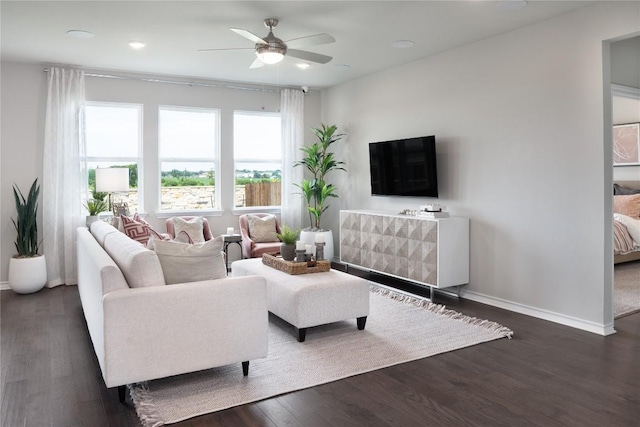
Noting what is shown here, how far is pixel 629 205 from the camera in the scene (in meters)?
7.18

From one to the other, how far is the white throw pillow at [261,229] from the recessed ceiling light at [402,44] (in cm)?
295

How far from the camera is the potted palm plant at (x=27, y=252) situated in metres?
5.41

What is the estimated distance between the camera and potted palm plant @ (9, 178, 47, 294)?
17.7 feet

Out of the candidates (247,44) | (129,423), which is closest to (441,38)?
(247,44)

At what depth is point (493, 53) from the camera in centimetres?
482

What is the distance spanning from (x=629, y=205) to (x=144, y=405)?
7223mm

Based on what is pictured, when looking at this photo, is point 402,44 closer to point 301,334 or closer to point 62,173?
point 301,334

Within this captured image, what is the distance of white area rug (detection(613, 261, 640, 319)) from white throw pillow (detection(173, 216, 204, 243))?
4732 millimetres

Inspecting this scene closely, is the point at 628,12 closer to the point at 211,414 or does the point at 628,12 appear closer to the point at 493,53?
the point at 493,53

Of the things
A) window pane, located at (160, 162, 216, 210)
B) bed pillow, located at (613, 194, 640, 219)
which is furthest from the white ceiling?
bed pillow, located at (613, 194, 640, 219)

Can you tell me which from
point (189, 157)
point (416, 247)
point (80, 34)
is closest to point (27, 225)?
point (189, 157)

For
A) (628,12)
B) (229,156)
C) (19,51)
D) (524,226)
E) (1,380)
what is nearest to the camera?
(1,380)

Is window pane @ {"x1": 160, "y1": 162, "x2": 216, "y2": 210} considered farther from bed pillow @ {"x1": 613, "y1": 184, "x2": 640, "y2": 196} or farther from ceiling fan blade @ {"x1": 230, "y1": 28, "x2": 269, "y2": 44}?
bed pillow @ {"x1": 613, "y1": 184, "x2": 640, "y2": 196}

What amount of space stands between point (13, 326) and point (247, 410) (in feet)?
9.01
